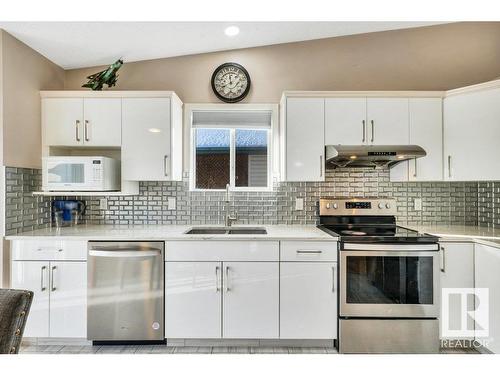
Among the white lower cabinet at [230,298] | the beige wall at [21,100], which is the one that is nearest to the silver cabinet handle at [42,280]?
the beige wall at [21,100]

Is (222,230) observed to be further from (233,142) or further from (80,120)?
(80,120)

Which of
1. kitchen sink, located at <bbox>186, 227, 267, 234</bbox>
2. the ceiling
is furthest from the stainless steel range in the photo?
the ceiling

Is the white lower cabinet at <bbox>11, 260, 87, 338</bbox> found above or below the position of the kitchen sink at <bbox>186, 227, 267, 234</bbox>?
below

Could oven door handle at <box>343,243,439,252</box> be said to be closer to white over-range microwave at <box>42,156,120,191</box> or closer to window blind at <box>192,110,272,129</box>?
window blind at <box>192,110,272,129</box>

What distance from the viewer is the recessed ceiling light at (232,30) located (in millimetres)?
2511

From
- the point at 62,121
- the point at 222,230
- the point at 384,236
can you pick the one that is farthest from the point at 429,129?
the point at 62,121

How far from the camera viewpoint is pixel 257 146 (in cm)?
308

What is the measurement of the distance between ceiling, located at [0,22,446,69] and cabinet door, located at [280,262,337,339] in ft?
6.06

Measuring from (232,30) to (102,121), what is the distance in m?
1.32

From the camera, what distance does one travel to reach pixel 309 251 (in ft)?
7.64

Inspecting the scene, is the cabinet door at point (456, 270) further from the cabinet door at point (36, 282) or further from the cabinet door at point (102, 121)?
the cabinet door at point (36, 282)

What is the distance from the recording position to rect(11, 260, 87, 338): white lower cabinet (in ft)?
7.64

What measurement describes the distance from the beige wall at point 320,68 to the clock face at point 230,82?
67 mm

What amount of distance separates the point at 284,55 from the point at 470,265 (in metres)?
2.34
